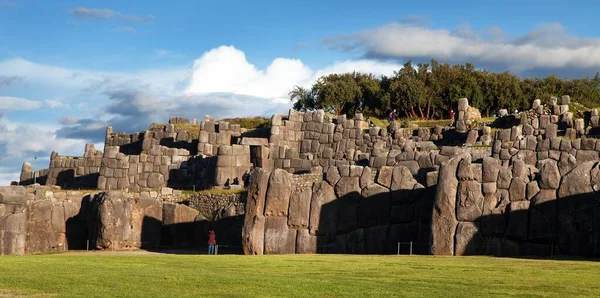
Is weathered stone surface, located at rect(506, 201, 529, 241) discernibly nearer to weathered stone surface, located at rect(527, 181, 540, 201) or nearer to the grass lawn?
weathered stone surface, located at rect(527, 181, 540, 201)

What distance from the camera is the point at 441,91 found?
8412 cm

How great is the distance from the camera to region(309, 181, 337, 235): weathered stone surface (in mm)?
36500

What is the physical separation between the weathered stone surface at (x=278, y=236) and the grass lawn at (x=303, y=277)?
556 centimetres

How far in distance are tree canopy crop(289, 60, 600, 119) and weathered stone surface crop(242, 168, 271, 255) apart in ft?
150

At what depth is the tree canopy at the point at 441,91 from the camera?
82.8 meters

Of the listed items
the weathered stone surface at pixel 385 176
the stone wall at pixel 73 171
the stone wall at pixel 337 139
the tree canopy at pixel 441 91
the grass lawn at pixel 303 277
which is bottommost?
the grass lawn at pixel 303 277

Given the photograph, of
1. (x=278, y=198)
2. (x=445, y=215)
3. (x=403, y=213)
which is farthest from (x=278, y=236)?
(x=445, y=215)

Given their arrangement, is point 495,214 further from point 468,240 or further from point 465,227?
point 468,240

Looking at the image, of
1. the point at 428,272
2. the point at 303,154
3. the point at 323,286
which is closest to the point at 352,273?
the point at 428,272

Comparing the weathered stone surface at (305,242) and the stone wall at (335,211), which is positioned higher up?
the stone wall at (335,211)

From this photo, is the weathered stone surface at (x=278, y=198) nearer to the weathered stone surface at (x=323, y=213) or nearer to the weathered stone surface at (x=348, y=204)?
the weathered stone surface at (x=323, y=213)

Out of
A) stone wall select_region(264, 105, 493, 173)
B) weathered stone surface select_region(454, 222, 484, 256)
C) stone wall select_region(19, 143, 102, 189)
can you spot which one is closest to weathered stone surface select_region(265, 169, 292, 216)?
weathered stone surface select_region(454, 222, 484, 256)

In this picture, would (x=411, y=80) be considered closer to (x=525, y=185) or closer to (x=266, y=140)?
(x=266, y=140)

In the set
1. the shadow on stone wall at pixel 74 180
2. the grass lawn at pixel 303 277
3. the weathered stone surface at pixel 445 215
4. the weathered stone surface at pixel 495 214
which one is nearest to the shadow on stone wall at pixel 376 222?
the weathered stone surface at pixel 445 215
